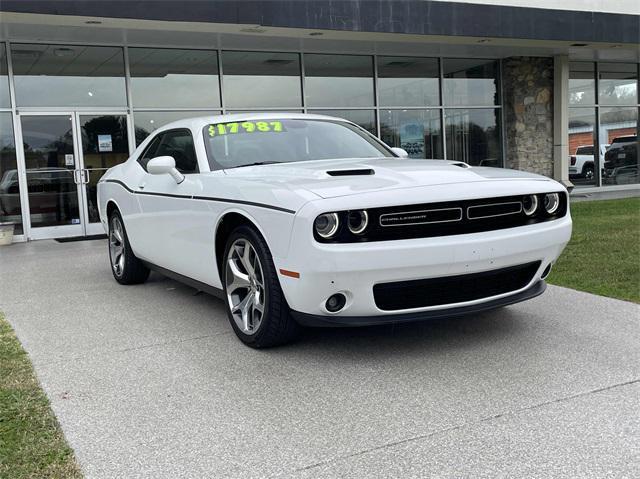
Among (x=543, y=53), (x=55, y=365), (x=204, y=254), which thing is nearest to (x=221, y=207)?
(x=204, y=254)

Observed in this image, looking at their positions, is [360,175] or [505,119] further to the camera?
[505,119]

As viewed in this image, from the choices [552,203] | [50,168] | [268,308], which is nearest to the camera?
[268,308]

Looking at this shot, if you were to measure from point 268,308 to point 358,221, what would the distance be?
771 mm

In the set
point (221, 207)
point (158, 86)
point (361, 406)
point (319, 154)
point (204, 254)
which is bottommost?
point (361, 406)

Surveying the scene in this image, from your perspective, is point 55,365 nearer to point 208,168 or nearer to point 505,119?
point 208,168

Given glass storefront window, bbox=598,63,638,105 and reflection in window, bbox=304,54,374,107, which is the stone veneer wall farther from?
reflection in window, bbox=304,54,374,107

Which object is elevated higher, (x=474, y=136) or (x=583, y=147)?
(x=474, y=136)

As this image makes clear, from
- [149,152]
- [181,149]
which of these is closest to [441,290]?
[181,149]

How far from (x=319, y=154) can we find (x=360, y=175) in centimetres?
110

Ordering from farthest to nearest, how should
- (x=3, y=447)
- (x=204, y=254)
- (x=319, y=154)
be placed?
1. (x=319, y=154)
2. (x=204, y=254)
3. (x=3, y=447)

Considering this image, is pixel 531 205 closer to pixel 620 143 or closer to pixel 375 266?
pixel 375 266

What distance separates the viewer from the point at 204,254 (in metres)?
4.43

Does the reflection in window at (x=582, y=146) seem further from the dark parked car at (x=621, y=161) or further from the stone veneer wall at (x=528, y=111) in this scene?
the stone veneer wall at (x=528, y=111)

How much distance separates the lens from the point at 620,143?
17891 mm
